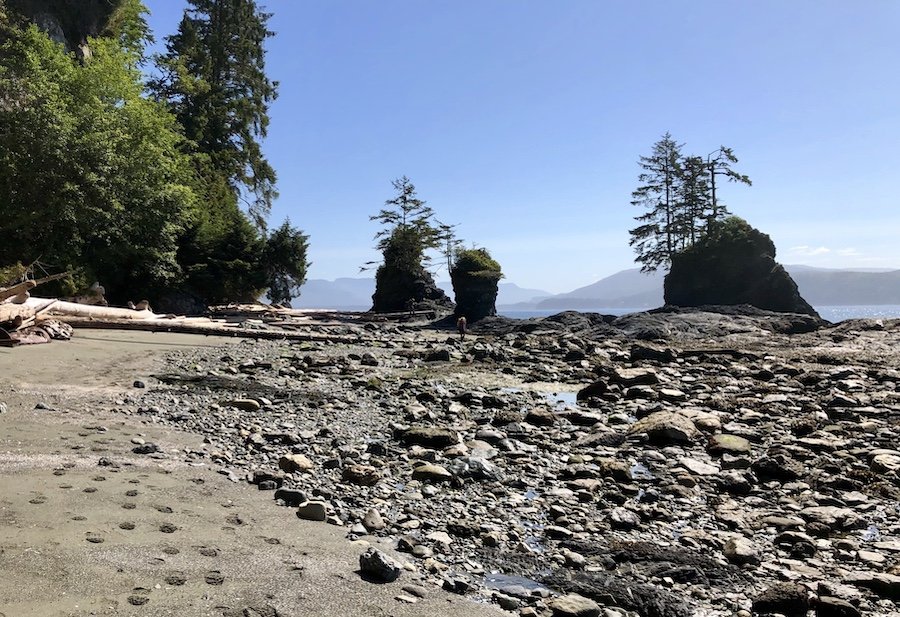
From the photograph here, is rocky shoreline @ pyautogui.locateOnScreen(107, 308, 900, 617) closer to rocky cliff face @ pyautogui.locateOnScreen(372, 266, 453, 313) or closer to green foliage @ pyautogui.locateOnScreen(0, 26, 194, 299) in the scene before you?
green foliage @ pyautogui.locateOnScreen(0, 26, 194, 299)

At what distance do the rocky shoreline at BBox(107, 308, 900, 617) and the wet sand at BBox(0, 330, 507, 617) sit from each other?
0.44 meters

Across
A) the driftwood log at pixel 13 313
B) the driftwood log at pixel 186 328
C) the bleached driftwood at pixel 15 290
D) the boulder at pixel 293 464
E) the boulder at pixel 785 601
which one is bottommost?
the boulder at pixel 785 601

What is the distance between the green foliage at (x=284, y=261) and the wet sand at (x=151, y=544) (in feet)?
128

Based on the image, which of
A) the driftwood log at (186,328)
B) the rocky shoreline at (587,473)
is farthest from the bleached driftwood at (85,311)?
the rocky shoreline at (587,473)

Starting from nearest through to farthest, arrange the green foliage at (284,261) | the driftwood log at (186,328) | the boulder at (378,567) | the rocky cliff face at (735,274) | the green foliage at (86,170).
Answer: the boulder at (378,567) < the driftwood log at (186,328) < the green foliage at (86,170) < the green foliage at (284,261) < the rocky cliff face at (735,274)

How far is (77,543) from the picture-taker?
3918 millimetres

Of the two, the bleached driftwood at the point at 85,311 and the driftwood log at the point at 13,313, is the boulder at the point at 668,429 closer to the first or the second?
the driftwood log at the point at 13,313

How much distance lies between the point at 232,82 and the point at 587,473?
56.7 m

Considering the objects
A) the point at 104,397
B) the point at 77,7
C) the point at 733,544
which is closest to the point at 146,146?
the point at 77,7

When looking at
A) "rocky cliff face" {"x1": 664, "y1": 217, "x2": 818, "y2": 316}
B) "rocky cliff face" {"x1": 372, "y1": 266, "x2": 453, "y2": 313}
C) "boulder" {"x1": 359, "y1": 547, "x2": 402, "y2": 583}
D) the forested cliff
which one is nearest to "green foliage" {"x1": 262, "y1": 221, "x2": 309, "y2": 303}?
the forested cliff

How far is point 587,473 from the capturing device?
293 inches

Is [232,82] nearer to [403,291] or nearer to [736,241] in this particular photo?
[403,291]

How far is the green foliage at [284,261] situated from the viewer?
45000 millimetres

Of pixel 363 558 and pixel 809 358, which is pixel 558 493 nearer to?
pixel 363 558
